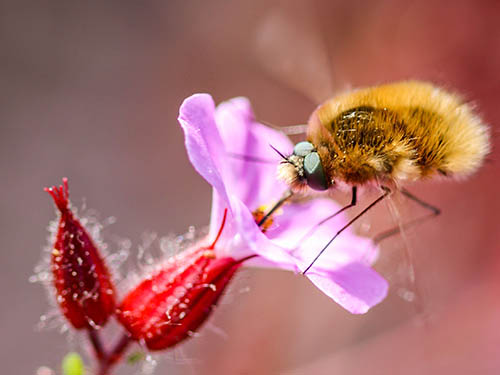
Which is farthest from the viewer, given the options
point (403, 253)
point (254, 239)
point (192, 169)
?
point (192, 169)

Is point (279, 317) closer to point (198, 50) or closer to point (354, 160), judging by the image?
point (198, 50)

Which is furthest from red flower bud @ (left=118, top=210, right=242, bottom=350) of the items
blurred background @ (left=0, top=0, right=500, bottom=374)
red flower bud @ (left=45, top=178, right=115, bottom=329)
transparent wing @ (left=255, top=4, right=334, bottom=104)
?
blurred background @ (left=0, top=0, right=500, bottom=374)

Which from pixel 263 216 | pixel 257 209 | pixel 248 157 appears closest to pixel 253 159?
pixel 248 157

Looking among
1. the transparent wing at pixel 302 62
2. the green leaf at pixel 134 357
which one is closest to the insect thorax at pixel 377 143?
the transparent wing at pixel 302 62

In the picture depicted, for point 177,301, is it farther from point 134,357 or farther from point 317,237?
point 317,237

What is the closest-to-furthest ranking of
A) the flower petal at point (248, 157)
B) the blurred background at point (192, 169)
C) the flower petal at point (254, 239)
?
the flower petal at point (254, 239)
the flower petal at point (248, 157)
the blurred background at point (192, 169)

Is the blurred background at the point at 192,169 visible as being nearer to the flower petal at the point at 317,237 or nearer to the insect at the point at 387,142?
the flower petal at the point at 317,237

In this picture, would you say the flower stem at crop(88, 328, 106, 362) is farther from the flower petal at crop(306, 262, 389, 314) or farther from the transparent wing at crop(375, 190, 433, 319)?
the transparent wing at crop(375, 190, 433, 319)
